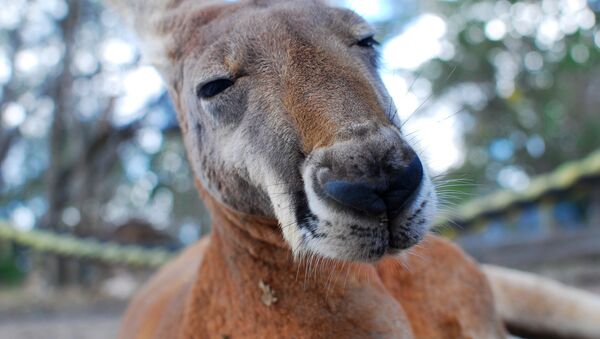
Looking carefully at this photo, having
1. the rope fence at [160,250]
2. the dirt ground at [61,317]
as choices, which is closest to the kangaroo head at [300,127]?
the rope fence at [160,250]

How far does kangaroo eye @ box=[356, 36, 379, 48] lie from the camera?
244 cm

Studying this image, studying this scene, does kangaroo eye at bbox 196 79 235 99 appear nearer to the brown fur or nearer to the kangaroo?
the kangaroo

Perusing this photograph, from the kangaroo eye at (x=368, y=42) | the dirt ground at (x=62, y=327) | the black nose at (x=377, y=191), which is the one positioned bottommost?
the dirt ground at (x=62, y=327)

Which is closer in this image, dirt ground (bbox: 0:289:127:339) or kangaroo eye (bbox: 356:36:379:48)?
kangaroo eye (bbox: 356:36:379:48)

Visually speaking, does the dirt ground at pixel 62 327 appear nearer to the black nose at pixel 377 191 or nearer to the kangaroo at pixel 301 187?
the kangaroo at pixel 301 187

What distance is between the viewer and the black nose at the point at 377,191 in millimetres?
1666

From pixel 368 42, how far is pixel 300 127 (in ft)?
2.41

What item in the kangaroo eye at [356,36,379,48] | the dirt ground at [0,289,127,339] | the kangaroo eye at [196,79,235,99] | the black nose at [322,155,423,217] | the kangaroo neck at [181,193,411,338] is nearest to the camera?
the black nose at [322,155,423,217]

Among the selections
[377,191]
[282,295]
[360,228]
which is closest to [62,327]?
[282,295]

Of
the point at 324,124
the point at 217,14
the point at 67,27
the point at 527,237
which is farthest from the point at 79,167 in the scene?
the point at 324,124

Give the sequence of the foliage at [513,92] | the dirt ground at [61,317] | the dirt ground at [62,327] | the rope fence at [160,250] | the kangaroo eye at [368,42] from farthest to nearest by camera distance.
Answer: the foliage at [513,92]
the dirt ground at [61,317]
the dirt ground at [62,327]
the rope fence at [160,250]
the kangaroo eye at [368,42]

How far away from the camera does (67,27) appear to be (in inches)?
530

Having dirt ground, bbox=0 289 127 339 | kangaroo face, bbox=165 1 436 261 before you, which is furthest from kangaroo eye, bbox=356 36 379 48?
dirt ground, bbox=0 289 127 339

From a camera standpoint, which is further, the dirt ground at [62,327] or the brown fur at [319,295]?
the dirt ground at [62,327]
